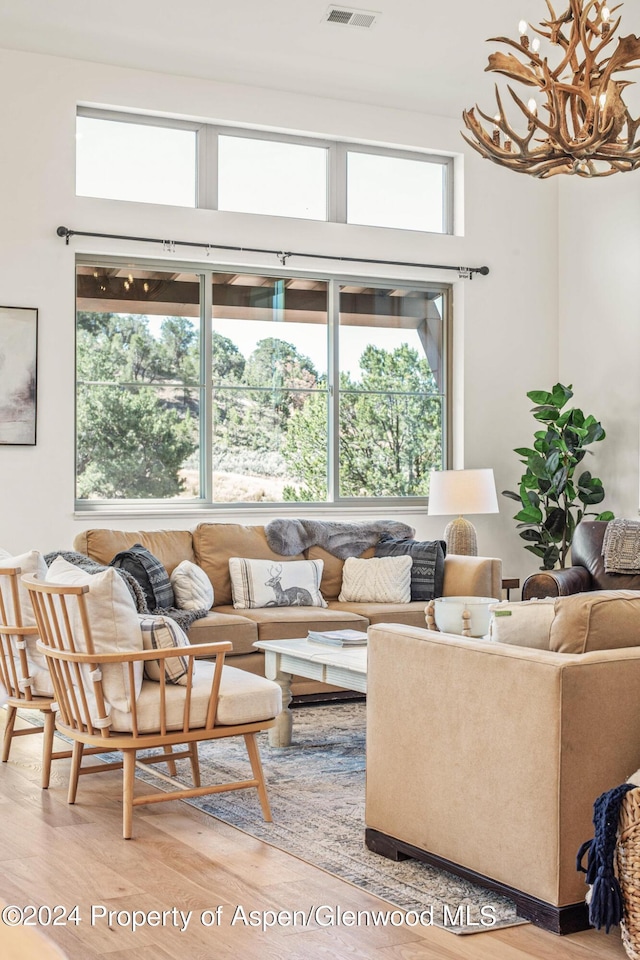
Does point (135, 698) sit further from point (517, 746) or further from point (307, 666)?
point (517, 746)

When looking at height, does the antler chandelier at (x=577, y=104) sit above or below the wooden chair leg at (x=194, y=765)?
above

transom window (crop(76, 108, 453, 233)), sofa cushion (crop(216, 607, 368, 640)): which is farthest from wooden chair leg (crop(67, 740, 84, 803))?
transom window (crop(76, 108, 453, 233))

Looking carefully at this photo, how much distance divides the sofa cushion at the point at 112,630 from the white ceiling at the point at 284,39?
3777 millimetres

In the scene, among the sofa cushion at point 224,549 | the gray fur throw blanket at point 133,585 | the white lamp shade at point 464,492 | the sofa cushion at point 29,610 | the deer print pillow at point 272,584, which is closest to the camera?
the sofa cushion at point 29,610

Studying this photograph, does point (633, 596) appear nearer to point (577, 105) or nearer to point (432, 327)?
point (577, 105)

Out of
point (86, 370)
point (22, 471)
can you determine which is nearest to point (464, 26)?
point (86, 370)

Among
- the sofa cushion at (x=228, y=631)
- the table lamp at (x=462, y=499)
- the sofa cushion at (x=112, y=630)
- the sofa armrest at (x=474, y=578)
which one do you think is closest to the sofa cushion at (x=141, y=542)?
the sofa cushion at (x=228, y=631)

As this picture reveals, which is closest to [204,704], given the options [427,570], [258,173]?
[427,570]

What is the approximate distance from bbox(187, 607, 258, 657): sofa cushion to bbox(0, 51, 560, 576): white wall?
4.70ft

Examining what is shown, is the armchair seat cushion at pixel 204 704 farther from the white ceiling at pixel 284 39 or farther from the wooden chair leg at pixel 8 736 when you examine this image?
the white ceiling at pixel 284 39

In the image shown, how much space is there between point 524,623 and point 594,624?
0.19m

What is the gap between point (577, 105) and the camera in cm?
421

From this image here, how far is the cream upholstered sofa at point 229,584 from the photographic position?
5340 mm

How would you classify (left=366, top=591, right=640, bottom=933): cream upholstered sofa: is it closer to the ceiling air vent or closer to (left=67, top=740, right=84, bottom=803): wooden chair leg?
(left=67, top=740, right=84, bottom=803): wooden chair leg
